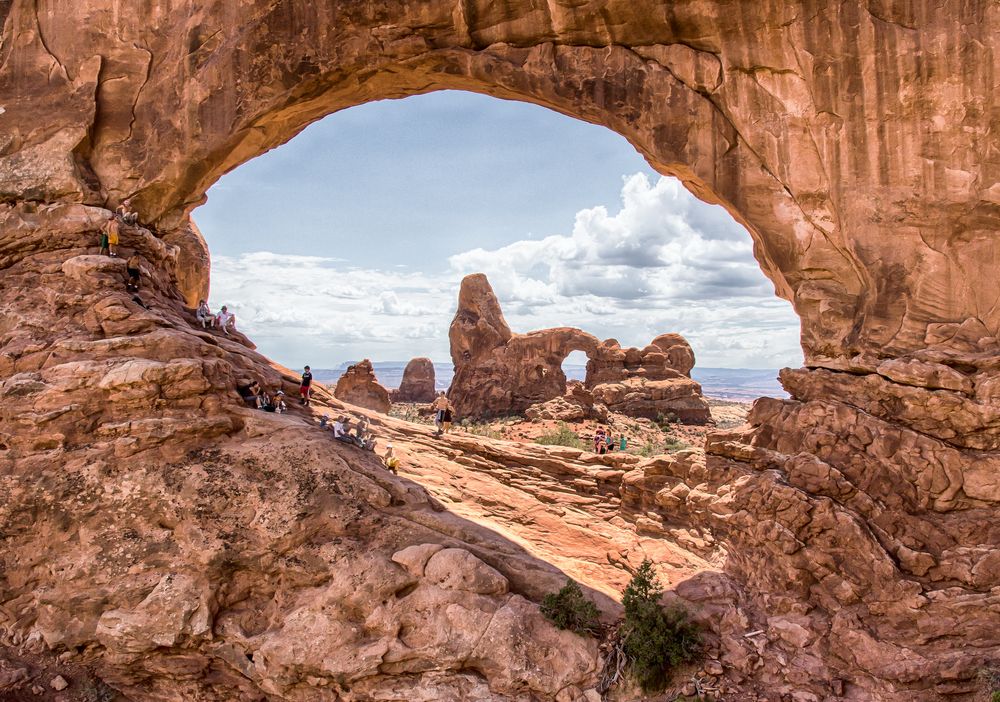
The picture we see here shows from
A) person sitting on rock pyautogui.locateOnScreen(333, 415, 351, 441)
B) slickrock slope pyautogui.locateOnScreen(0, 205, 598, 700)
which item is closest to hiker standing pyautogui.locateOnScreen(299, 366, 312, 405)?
person sitting on rock pyautogui.locateOnScreen(333, 415, 351, 441)

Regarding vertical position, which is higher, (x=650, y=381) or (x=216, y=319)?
(x=216, y=319)

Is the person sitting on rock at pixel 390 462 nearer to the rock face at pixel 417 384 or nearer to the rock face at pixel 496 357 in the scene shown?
the rock face at pixel 496 357

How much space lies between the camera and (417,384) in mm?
56062

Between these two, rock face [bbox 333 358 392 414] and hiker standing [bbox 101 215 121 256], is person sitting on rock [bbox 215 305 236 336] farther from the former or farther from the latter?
rock face [bbox 333 358 392 414]

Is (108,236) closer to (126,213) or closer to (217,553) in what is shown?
(126,213)

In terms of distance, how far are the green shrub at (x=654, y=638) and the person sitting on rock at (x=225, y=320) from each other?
1067 cm

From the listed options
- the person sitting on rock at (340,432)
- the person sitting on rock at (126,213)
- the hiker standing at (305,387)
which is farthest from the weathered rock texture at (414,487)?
the hiker standing at (305,387)

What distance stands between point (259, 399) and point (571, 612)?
6.73 metres

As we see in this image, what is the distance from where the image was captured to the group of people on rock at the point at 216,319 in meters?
13.1

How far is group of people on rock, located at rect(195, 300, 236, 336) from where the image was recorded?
13094mm

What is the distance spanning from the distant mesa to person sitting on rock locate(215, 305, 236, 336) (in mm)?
23752

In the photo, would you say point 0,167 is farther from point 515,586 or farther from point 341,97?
point 515,586

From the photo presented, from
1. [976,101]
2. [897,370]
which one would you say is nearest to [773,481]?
[897,370]

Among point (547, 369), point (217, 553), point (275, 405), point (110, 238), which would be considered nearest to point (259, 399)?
point (275, 405)
